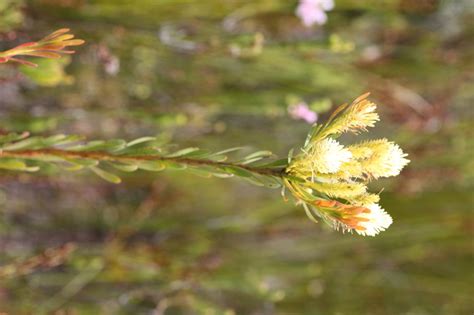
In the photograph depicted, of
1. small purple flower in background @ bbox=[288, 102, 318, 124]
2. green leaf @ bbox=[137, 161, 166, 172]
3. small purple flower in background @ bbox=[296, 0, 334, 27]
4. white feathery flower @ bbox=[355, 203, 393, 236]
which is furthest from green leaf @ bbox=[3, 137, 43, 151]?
small purple flower in background @ bbox=[296, 0, 334, 27]

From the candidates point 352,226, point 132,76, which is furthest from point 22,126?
point 352,226

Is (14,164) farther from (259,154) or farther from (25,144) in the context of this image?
(259,154)

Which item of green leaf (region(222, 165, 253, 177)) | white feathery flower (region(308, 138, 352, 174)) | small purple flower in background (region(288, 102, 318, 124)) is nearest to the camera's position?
white feathery flower (region(308, 138, 352, 174))

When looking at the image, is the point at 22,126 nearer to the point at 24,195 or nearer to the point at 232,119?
the point at 24,195

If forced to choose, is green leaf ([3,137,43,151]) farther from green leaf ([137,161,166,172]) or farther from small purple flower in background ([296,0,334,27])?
small purple flower in background ([296,0,334,27])

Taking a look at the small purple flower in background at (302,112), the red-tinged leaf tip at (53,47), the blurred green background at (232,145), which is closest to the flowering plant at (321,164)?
the red-tinged leaf tip at (53,47)

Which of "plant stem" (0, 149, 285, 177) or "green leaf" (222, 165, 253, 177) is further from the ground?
"plant stem" (0, 149, 285, 177)

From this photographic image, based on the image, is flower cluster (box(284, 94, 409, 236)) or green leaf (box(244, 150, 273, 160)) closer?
flower cluster (box(284, 94, 409, 236))

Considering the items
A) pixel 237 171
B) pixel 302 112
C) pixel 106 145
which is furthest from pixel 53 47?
pixel 302 112

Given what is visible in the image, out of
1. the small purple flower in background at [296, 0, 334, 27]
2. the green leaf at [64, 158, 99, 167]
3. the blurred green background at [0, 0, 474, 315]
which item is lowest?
the green leaf at [64, 158, 99, 167]
